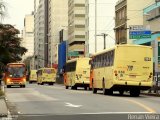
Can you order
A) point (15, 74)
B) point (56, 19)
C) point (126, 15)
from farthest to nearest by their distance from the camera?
point (56, 19) → point (126, 15) → point (15, 74)

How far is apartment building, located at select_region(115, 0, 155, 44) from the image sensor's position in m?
88.1

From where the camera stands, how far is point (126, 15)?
289ft

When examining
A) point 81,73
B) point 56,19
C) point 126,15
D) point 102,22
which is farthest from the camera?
point 56,19

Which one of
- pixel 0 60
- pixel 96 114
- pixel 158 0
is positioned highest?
pixel 158 0

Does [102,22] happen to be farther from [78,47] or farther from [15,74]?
[15,74]

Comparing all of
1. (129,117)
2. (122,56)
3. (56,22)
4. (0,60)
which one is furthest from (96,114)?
(56,22)

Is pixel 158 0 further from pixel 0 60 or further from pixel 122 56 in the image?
pixel 0 60

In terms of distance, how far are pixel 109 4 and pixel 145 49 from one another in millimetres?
81240

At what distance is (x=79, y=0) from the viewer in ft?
425

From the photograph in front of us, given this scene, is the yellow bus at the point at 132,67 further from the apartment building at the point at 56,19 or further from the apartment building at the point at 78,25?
the apartment building at the point at 56,19

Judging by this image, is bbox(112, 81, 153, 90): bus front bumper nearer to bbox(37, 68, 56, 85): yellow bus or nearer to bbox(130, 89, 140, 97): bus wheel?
bbox(130, 89, 140, 97): bus wheel

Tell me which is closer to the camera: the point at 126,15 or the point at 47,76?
the point at 126,15

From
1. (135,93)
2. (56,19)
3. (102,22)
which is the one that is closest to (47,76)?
(102,22)

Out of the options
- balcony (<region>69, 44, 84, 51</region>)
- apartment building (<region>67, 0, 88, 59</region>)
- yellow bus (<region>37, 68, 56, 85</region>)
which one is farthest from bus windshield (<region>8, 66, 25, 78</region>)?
balcony (<region>69, 44, 84, 51</region>)
